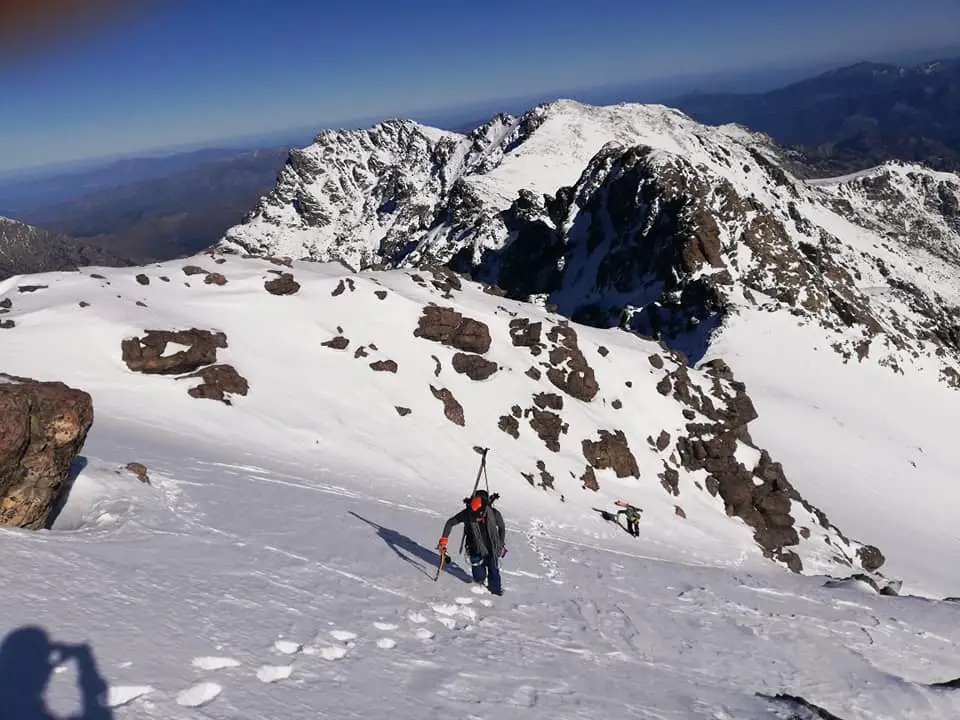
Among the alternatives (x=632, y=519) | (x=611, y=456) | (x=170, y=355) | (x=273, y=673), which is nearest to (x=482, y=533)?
(x=273, y=673)

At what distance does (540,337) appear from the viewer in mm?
41344

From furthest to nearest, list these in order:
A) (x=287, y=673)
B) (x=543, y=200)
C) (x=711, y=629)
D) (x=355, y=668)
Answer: (x=543, y=200) < (x=711, y=629) < (x=355, y=668) < (x=287, y=673)

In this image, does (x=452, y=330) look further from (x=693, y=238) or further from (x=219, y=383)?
(x=693, y=238)

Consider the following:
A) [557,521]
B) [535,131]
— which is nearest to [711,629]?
A: [557,521]

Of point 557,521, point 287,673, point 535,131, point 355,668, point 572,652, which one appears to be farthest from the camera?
point 535,131

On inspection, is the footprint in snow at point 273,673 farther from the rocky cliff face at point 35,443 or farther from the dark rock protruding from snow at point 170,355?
the dark rock protruding from snow at point 170,355

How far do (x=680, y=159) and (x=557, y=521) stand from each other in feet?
203

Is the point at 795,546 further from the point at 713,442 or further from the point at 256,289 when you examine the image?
the point at 256,289

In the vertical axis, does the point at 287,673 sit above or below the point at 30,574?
below

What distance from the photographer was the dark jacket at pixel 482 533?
42.5 feet

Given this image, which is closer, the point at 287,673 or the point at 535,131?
the point at 287,673

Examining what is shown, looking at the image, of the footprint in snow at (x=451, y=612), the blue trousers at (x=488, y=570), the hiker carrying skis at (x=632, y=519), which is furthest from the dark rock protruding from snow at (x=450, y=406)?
the footprint in snow at (x=451, y=612)

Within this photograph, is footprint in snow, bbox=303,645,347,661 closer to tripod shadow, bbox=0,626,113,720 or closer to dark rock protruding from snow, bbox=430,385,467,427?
tripod shadow, bbox=0,626,113,720

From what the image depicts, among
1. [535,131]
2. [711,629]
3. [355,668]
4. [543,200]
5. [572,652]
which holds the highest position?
[535,131]
